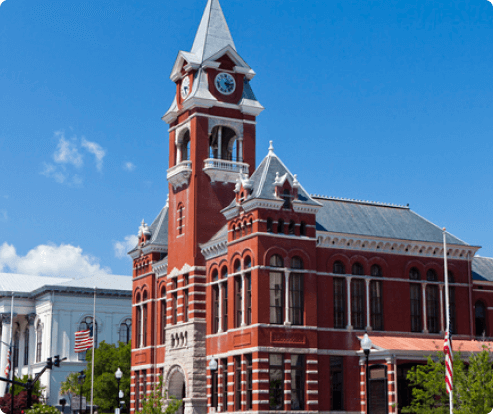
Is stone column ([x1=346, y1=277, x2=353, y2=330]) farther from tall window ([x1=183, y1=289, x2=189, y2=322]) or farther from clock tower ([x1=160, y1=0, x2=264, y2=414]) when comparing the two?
tall window ([x1=183, y1=289, x2=189, y2=322])

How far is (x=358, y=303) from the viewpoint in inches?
2405

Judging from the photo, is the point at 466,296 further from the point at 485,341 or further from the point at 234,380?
the point at 234,380

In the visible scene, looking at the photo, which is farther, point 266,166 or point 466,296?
point 466,296

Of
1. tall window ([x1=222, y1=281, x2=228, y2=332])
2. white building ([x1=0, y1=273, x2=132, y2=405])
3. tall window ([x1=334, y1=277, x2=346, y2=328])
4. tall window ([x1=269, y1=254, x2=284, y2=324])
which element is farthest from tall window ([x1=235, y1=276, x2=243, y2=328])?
white building ([x1=0, y1=273, x2=132, y2=405])

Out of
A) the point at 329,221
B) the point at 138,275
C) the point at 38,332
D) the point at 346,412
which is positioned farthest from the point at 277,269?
the point at 38,332

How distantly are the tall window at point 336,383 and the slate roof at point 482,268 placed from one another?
52.4 ft

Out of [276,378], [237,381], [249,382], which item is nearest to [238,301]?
[237,381]

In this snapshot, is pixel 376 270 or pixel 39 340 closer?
pixel 376 270

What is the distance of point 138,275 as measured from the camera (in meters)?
77.1

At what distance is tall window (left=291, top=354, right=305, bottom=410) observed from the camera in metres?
56.6

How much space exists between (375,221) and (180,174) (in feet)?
51.8

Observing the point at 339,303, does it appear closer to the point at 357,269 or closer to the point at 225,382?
the point at 357,269

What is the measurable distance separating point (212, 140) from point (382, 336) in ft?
71.3

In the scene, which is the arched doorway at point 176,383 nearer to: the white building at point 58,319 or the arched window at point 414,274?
the arched window at point 414,274
